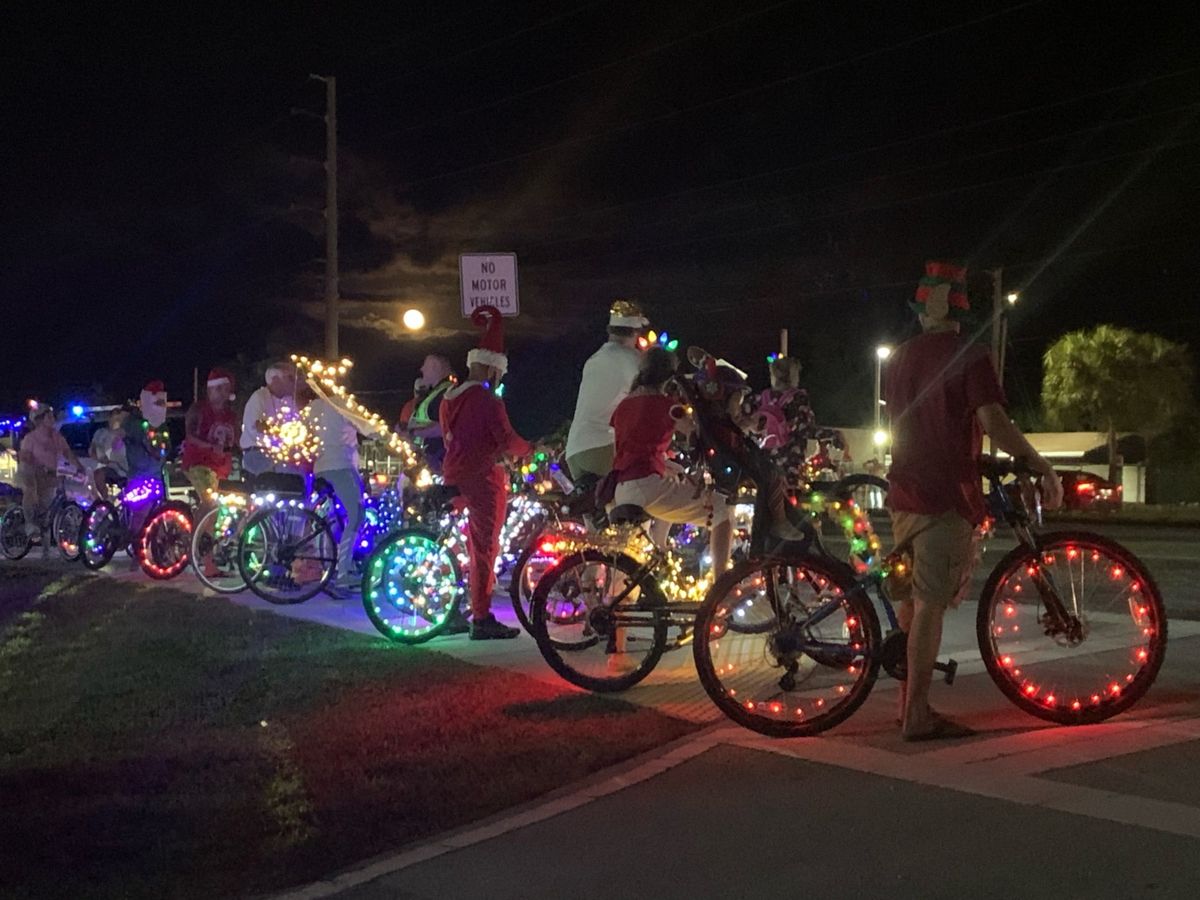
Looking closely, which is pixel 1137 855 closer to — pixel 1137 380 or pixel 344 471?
pixel 344 471

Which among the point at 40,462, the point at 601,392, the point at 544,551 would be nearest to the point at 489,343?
the point at 601,392

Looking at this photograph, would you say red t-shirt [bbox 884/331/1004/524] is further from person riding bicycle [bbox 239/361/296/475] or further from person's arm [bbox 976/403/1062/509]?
person riding bicycle [bbox 239/361/296/475]

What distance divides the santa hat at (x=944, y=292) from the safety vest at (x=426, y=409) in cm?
412

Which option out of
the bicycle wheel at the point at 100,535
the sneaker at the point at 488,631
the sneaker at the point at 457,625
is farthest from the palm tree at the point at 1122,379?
the sneaker at the point at 488,631

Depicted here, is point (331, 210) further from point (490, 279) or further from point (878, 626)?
point (878, 626)

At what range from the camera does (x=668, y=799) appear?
181 inches

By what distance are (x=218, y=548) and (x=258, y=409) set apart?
1218 millimetres

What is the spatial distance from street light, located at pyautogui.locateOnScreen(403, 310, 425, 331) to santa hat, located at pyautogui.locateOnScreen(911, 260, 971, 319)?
9589 millimetres

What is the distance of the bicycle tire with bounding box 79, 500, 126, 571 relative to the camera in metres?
12.8

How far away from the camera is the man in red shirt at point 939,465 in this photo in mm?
5266

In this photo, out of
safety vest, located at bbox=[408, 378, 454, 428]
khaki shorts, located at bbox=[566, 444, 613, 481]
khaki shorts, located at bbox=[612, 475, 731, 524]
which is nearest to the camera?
khaki shorts, located at bbox=[612, 475, 731, 524]

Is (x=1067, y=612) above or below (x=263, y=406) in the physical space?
below

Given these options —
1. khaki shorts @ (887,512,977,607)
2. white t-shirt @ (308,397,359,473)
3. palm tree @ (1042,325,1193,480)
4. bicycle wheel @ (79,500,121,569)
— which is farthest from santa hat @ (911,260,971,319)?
palm tree @ (1042,325,1193,480)

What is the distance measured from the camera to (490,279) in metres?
10.7
